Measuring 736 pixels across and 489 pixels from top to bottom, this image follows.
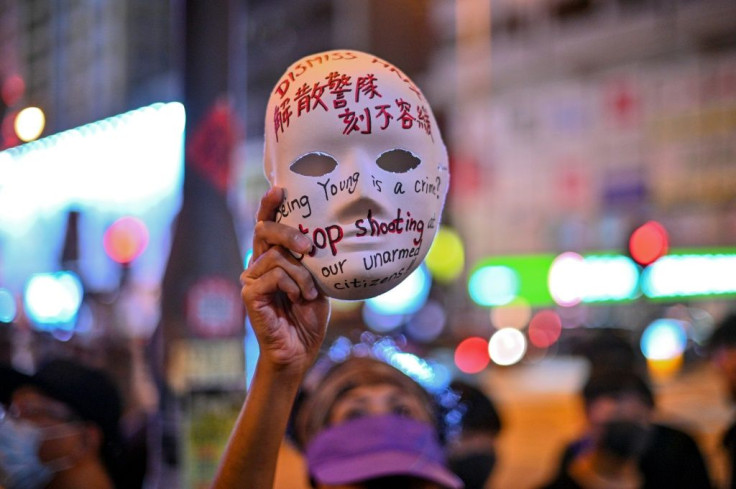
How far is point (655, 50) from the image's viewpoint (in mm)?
30234

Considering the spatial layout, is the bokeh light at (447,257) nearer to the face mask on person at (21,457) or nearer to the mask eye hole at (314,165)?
the face mask on person at (21,457)

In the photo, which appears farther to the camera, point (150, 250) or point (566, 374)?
point (566, 374)

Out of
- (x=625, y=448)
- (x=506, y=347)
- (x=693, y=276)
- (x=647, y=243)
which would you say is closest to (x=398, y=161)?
(x=625, y=448)

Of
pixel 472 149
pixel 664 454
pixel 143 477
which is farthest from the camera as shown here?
pixel 472 149

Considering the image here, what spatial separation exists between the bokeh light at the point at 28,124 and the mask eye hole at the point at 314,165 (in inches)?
155

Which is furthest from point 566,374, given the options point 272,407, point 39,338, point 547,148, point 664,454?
point 272,407

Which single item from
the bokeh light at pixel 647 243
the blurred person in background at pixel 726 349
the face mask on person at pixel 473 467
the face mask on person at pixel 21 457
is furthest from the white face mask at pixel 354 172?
the bokeh light at pixel 647 243

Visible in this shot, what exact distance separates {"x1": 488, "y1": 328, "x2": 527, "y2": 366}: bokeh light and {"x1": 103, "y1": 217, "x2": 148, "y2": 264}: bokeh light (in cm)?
1105

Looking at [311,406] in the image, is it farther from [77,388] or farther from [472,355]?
[472,355]

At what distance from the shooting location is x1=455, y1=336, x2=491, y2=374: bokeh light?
70.4 feet

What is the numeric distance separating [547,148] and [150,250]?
1946cm

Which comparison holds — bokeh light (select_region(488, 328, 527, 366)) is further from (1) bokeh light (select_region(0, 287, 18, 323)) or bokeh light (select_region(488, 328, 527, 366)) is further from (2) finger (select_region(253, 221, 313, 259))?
(2) finger (select_region(253, 221, 313, 259))

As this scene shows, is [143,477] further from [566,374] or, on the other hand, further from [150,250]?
[566,374]

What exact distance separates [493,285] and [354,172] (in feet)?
110
